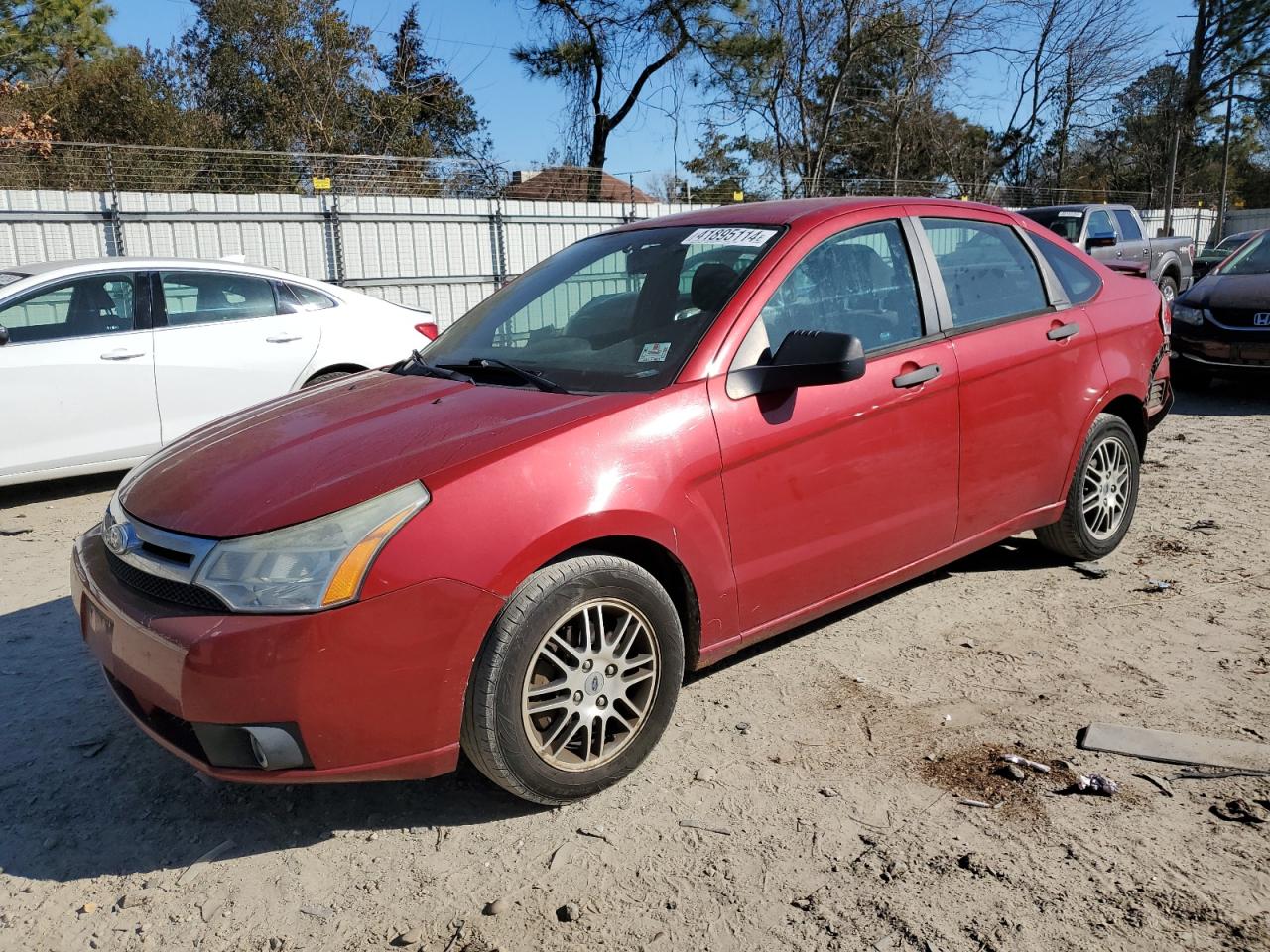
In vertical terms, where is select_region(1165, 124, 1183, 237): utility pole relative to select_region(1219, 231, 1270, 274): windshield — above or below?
above

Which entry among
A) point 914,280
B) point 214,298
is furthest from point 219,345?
point 914,280

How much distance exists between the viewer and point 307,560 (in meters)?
2.50

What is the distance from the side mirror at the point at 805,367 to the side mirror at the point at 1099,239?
13306mm

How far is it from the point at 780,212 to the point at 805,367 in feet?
2.94

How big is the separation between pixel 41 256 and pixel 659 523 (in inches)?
456

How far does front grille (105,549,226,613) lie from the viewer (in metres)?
2.54

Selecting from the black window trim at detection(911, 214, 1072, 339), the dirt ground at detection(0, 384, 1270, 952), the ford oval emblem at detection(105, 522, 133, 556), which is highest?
Result: the black window trim at detection(911, 214, 1072, 339)

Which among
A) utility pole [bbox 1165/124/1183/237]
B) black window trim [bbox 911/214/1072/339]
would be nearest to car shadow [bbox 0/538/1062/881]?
black window trim [bbox 911/214/1072/339]

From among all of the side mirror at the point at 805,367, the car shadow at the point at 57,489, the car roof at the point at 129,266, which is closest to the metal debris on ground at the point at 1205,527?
the side mirror at the point at 805,367

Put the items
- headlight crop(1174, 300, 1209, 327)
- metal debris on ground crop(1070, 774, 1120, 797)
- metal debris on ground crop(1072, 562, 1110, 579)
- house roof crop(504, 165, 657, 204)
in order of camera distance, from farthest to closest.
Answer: house roof crop(504, 165, 657, 204) → headlight crop(1174, 300, 1209, 327) → metal debris on ground crop(1072, 562, 1110, 579) → metal debris on ground crop(1070, 774, 1120, 797)

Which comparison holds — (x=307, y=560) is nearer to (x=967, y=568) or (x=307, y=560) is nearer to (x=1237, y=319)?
(x=967, y=568)

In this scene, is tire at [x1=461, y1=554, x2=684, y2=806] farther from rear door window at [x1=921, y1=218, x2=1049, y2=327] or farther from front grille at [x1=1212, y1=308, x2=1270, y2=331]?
front grille at [x1=1212, y1=308, x2=1270, y2=331]

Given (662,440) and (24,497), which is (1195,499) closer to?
(662,440)

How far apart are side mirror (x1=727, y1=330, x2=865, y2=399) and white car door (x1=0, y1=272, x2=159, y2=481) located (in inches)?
192
